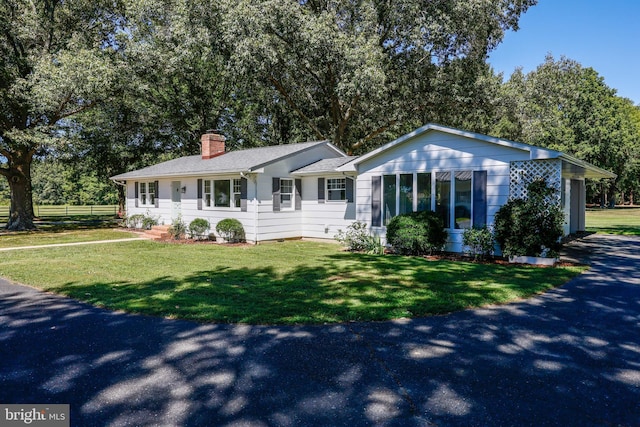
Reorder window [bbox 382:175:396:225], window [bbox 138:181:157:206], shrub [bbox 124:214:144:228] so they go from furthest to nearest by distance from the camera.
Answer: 1. shrub [bbox 124:214:144:228]
2. window [bbox 138:181:157:206]
3. window [bbox 382:175:396:225]

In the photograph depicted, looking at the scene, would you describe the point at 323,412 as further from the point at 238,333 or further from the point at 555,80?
the point at 555,80

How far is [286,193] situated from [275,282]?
8313 millimetres

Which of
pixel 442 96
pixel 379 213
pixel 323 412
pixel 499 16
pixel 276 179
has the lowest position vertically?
pixel 323 412

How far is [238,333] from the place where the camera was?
503 cm

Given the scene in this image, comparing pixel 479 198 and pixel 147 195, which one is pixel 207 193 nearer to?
pixel 147 195

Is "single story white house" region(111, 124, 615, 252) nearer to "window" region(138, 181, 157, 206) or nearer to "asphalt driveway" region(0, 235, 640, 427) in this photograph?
"window" region(138, 181, 157, 206)

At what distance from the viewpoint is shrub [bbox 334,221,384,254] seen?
12949mm

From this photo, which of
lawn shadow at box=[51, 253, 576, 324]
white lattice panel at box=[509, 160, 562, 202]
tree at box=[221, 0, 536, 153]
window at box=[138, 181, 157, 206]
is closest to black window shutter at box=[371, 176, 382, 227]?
lawn shadow at box=[51, 253, 576, 324]

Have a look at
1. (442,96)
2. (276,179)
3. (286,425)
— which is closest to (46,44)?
(276,179)

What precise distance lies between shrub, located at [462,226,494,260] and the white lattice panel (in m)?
1.27

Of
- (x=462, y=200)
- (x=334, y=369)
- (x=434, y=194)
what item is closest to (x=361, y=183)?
(x=434, y=194)

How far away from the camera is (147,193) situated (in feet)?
68.9

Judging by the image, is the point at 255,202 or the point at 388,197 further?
the point at 255,202

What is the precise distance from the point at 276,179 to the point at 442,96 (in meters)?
10.7
